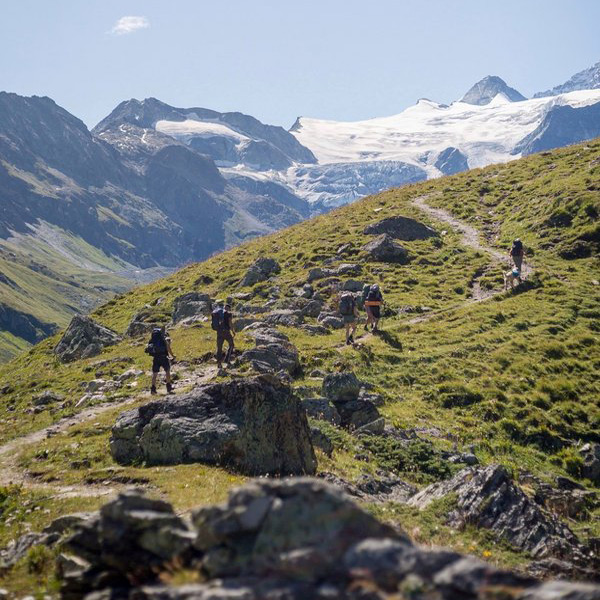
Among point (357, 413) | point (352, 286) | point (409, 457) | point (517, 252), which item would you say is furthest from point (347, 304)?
point (409, 457)

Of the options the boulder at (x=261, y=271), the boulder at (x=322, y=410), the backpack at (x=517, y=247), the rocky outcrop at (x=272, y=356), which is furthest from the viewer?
the boulder at (x=261, y=271)

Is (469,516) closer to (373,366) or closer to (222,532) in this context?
(222,532)

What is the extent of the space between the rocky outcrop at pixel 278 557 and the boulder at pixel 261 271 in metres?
48.1

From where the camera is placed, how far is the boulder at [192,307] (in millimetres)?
50469

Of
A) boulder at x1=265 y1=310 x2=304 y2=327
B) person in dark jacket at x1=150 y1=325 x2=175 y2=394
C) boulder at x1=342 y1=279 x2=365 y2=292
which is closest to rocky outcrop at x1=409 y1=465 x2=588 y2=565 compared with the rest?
person in dark jacket at x1=150 y1=325 x2=175 y2=394

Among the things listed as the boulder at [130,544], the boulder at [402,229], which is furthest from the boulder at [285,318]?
the boulder at [130,544]

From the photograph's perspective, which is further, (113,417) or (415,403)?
(415,403)

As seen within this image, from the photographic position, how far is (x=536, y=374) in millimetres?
33469

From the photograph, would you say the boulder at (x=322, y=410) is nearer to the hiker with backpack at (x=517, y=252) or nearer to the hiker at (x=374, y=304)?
the hiker at (x=374, y=304)

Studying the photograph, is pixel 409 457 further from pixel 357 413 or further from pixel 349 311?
pixel 349 311

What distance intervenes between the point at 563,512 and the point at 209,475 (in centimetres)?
1203

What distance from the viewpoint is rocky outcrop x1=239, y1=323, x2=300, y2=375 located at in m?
33.5

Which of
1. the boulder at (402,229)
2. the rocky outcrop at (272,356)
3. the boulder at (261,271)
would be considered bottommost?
the rocky outcrop at (272,356)

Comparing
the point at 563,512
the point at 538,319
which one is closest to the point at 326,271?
the point at 538,319
